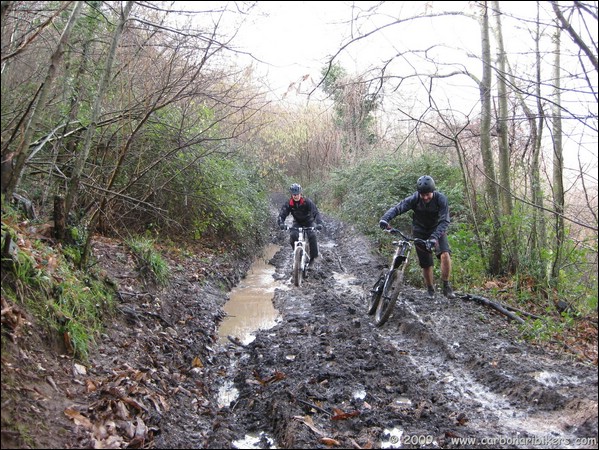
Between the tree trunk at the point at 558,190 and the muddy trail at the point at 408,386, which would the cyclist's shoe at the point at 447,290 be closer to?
the muddy trail at the point at 408,386

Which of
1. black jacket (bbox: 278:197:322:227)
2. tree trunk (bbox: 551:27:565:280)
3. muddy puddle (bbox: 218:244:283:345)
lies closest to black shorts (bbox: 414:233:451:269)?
tree trunk (bbox: 551:27:565:280)

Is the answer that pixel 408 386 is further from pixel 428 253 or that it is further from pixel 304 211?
pixel 304 211

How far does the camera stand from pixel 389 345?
7.09 metres

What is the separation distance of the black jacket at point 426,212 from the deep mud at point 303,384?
142cm

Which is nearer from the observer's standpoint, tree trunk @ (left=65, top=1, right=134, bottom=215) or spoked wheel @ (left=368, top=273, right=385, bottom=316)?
tree trunk @ (left=65, top=1, right=134, bottom=215)

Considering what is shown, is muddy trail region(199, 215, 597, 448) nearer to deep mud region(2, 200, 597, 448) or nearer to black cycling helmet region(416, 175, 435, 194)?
deep mud region(2, 200, 597, 448)

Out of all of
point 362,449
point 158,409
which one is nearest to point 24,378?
point 158,409

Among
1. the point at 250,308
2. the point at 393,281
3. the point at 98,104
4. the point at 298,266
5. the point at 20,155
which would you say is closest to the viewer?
the point at 20,155

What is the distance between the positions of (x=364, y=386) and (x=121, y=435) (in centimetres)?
264

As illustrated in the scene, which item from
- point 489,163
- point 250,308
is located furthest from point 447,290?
point 250,308

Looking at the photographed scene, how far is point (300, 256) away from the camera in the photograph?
1145cm

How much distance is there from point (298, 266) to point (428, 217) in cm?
391

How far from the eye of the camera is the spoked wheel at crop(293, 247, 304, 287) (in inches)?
449

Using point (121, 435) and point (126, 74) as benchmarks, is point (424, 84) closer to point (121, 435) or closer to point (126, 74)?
point (126, 74)
